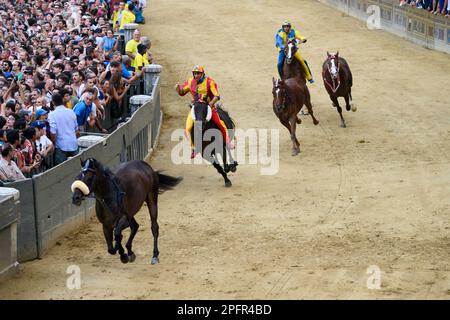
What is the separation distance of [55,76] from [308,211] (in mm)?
5798

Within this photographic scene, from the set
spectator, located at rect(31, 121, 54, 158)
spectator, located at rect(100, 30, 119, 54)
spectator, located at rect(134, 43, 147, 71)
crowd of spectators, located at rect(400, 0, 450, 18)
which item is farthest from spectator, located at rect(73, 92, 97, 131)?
crowd of spectators, located at rect(400, 0, 450, 18)

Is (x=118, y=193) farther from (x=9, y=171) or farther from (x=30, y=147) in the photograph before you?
(x=30, y=147)

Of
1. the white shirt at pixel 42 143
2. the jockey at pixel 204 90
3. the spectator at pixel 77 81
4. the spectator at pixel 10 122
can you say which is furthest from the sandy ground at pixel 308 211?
the spectator at pixel 77 81

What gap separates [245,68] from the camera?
95.9 feet

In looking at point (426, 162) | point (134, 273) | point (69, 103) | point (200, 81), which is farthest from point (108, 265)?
point (426, 162)

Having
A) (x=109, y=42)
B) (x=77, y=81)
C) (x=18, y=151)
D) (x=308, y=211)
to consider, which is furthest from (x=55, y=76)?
(x=109, y=42)

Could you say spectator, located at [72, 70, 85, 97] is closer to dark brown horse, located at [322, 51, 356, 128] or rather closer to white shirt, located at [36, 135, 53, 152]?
white shirt, located at [36, 135, 53, 152]

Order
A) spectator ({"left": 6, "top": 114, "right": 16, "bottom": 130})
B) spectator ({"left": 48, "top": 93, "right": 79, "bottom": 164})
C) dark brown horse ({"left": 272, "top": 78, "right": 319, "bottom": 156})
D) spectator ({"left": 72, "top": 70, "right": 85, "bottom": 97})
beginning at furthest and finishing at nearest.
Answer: dark brown horse ({"left": 272, "top": 78, "right": 319, "bottom": 156}) → spectator ({"left": 72, "top": 70, "right": 85, "bottom": 97}) → spectator ({"left": 48, "top": 93, "right": 79, "bottom": 164}) → spectator ({"left": 6, "top": 114, "right": 16, "bottom": 130})

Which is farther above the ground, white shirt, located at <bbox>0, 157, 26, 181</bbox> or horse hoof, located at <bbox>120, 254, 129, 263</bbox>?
white shirt, located at <bbox>0, 157, 26, 181</bbox>

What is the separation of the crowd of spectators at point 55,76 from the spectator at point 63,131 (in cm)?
2

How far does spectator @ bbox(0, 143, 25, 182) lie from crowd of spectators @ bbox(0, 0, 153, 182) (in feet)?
0.04

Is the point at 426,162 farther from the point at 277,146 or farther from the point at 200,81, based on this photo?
the point at 200,81

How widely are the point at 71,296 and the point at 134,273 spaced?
3.75 feet

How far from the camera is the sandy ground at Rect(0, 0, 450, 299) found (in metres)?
12.9
